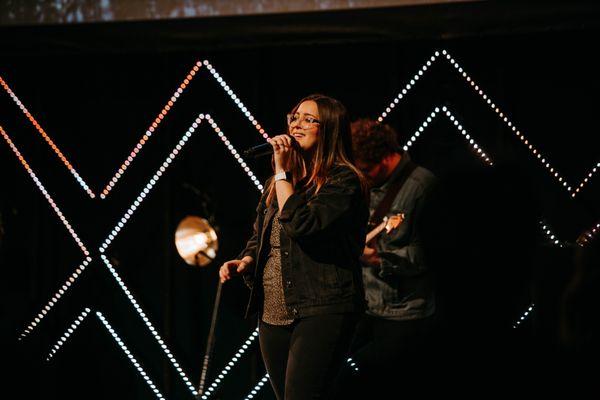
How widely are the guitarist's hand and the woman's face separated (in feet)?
3.32

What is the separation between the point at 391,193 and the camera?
3.59 m

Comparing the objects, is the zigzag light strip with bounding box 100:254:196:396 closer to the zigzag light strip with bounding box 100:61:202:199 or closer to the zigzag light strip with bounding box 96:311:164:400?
the zigzag light strip with bounding box 96:311:164:400

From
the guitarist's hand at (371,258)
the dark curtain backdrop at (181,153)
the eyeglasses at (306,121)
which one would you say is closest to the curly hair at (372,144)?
the guitarist's hand at (371,258)

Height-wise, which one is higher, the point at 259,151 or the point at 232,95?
the point at 232,95

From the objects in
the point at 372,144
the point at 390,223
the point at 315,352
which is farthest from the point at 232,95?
the point at 315,352

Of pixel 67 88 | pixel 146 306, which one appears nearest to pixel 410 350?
pixel 146 306

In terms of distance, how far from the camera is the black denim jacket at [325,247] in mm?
2488

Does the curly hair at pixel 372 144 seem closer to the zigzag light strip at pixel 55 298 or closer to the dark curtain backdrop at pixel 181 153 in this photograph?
the dark curtain backdrop at pixel 181 153

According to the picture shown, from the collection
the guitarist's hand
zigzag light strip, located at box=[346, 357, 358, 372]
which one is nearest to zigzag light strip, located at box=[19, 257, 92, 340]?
zigzag light strip, located at box=[346, 357, 358, 372]

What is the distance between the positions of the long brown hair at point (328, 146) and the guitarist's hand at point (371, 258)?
931 millimetres

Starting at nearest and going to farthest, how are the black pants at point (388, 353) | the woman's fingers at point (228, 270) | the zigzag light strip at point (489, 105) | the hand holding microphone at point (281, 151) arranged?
the hand holding microphone at point (281, 151) < the woman's fingers at point (228, 270) < the black pants at point (388, 353) < the zigzag light strip at point (489, 105)

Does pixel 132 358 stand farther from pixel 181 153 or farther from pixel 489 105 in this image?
pixel 489 105

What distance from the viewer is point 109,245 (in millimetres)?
4461

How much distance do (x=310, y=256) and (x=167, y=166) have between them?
6.79 feet
